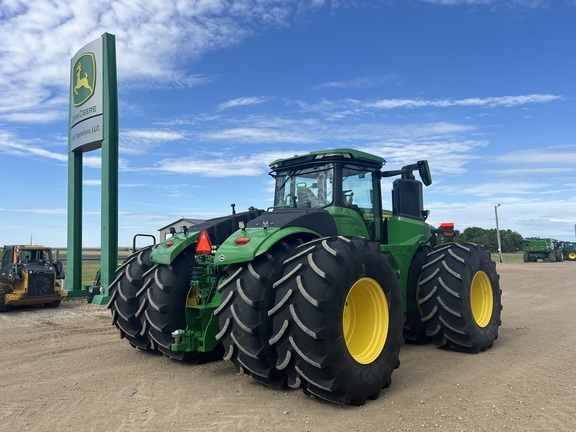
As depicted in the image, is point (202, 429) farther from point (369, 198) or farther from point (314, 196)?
point (369, 198)

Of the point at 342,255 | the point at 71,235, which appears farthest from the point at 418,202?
the point at 71,235

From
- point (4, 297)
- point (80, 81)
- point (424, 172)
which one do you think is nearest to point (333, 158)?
point (424, 172)

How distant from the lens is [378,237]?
709 centimetres

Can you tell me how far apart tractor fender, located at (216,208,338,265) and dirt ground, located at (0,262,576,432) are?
146 centimetres

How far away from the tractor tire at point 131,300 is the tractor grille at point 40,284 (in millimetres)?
7561

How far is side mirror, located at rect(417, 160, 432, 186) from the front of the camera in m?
7.49

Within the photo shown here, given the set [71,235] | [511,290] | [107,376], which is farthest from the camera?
[511,290]

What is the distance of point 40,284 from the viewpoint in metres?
12.7

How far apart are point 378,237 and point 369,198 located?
636mm

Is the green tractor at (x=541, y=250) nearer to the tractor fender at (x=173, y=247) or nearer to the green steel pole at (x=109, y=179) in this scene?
the green steel pole at (x=109, y=179)

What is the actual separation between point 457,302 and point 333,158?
2715mm

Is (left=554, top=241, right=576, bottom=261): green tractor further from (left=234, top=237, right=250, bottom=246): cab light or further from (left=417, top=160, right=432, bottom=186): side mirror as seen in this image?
(left=234, top=237, right=250, bottom=246): cab light

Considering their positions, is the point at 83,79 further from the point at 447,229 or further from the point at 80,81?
the point at 447,229

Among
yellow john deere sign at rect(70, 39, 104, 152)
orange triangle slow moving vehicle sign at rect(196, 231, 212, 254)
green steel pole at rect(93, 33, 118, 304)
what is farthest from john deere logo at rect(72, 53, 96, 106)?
orange triangle slow moving vehicle sign at rect(196, 231, 212, 254)
